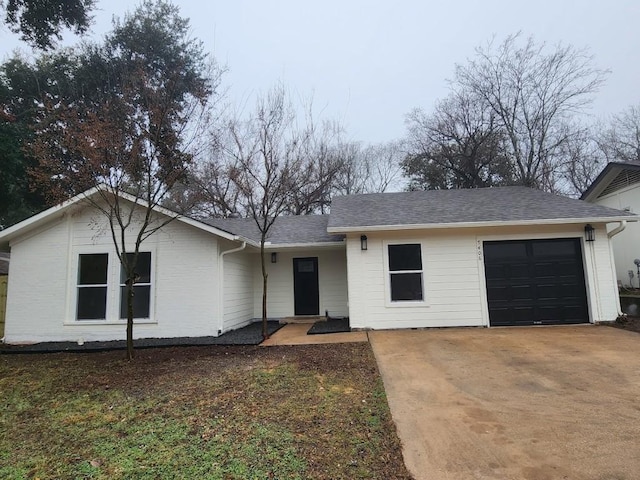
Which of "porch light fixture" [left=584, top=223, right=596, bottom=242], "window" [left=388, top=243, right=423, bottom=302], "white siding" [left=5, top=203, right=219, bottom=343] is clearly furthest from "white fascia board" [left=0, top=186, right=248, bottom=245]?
"porch light fixture" [left=584, top=223, right=596, bottom=242]

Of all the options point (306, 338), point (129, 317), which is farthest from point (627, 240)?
point (129, 317)

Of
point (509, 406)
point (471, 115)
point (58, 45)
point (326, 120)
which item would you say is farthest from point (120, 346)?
point (471, 115)

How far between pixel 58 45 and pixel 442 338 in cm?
1828

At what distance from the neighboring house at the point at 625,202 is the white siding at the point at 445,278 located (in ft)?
13.3

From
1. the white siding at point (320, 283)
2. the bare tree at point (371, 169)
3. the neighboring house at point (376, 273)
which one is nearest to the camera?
the neighboring house at point (376, 273)

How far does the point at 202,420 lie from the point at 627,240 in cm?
1423

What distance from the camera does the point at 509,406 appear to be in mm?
4301

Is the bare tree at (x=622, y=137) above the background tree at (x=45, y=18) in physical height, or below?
below

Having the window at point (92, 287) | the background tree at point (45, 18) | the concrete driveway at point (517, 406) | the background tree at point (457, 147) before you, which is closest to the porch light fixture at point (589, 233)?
the concrete driveway at point (517, 406)

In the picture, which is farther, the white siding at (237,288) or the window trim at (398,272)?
the white siding at (237,288)

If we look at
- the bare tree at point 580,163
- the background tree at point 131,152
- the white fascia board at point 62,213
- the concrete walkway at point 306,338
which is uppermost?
the bare tree at point 580,163

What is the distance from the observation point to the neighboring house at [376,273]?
30.4 ft

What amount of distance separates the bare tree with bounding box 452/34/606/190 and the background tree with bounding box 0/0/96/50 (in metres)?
18.9

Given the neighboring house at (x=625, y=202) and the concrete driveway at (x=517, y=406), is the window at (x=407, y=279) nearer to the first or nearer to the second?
the concrete driveway at (x=517, y=406)
